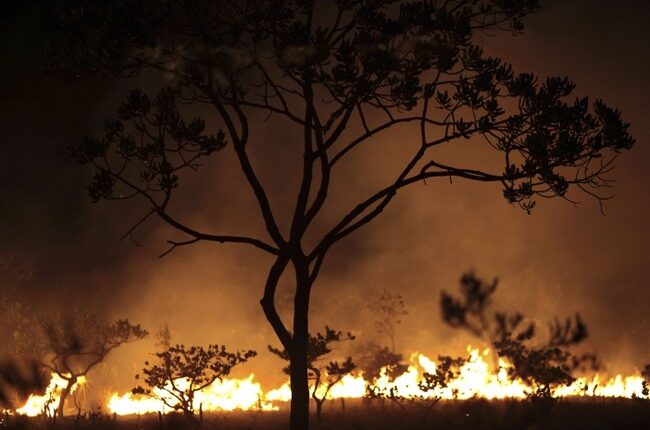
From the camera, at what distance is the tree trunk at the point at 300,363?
1978cm

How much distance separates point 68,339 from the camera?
2041 inches

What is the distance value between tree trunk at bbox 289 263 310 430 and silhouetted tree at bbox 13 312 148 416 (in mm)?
30919

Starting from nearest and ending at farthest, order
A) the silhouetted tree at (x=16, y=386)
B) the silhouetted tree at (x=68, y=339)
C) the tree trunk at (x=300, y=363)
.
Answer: the tree trunk at (x=300, y=363) → the silhouetted tree at (x=16, y=386) → the silhouetted tree at (x=68, y=339)

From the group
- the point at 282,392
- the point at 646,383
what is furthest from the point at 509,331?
the point at 282,392

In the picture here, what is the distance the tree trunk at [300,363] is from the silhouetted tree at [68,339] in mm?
30919

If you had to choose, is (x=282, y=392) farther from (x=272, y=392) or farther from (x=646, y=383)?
(x=646, y=383)

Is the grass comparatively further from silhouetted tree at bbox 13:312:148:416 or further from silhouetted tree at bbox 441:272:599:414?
silhouetted tree at bbox 13:312:148:416

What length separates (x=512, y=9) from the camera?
21594 millimetres

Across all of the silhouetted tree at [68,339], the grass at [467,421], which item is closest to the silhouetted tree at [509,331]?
the grass at [467,421]

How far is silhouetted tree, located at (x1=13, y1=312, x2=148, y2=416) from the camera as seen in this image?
50531 millimetres

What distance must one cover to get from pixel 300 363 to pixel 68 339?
35.7m

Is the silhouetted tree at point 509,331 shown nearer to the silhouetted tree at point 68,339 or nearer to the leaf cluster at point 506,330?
the leaf cluster at point 506,330

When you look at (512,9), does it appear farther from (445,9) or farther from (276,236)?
(276,236)

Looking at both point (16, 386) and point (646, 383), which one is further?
point (646, 383)
